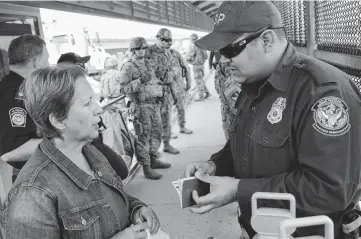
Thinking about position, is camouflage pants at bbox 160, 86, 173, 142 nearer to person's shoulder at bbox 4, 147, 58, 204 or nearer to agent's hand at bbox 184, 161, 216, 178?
agent's hand at bbox 184, 161, 216, 178

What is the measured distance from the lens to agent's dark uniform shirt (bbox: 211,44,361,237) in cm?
104

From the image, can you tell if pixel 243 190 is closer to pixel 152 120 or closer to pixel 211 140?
pixel 152 120

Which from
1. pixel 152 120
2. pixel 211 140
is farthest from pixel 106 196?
pixel 211 140

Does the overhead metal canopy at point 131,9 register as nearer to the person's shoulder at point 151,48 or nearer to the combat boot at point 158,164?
the person's shoulder at point 151,48

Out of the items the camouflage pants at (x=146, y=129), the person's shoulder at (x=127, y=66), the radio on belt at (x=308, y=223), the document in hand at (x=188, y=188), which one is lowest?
the camouflage pants at (x=146, y=129)

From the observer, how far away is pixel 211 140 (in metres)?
6.04

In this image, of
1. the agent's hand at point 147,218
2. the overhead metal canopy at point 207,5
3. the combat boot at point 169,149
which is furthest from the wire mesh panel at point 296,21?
the overhead metal canopy at point 207,5

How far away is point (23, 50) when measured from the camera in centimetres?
218

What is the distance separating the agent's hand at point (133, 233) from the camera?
1.30 metres

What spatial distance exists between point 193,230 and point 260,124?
2.16 meters

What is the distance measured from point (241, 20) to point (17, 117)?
163 cm

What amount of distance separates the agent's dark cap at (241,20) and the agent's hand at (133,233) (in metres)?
0.82

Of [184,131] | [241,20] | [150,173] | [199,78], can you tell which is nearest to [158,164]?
[150,173]

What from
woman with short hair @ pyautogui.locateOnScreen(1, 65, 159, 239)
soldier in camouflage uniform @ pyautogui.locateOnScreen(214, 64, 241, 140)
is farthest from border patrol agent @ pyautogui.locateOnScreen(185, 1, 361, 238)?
soldier in camouflage uniform @ pyautogui.locateOnScreen(214, 64, 241, 140)
